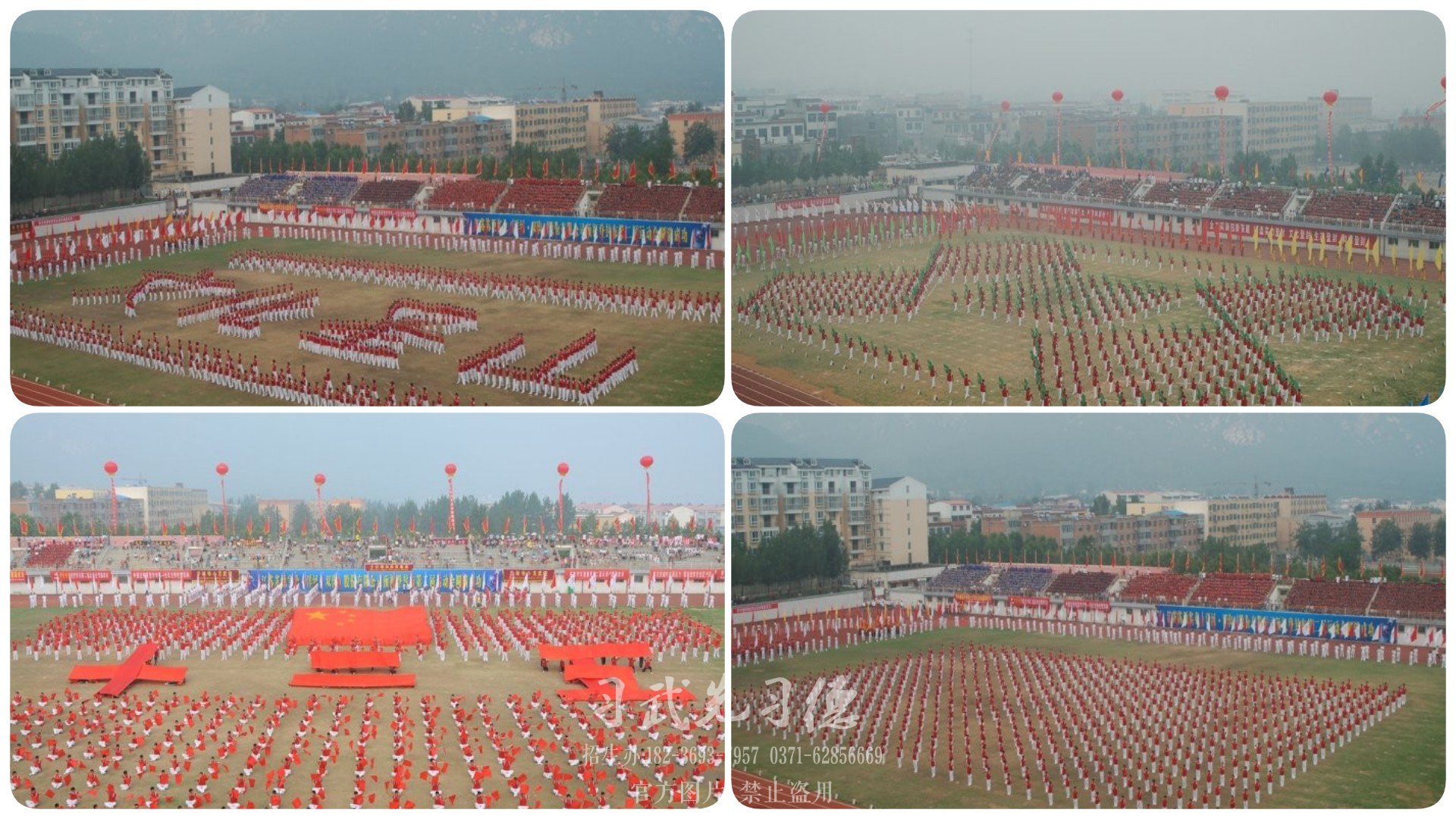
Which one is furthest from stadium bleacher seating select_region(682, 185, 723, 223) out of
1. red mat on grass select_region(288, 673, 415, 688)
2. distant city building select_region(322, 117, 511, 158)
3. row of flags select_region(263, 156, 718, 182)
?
red mat on grass select_region(288, 673, 415, 688)

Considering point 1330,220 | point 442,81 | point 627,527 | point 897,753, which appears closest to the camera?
point 897,753

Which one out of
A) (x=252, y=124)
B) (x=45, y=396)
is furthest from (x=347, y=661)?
(x=252, y=124)

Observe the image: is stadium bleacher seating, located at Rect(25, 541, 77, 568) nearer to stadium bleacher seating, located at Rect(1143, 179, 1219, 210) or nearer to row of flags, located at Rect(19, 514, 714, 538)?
row of flags, located at Rect(19, 514, 714, 538)

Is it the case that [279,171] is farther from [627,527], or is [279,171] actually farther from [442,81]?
[627,527]

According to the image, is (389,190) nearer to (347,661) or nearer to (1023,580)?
(347,661)

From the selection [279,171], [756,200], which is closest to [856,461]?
[756,200]
